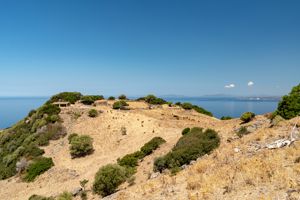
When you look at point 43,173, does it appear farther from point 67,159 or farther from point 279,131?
point 279,131

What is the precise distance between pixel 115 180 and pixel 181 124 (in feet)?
85.0

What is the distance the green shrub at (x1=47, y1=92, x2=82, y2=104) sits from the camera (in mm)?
66588

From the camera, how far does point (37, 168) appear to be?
113 feet

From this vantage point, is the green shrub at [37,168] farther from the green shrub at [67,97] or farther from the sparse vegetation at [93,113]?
the green shrub at [67,97]

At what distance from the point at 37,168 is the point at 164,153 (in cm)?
1754

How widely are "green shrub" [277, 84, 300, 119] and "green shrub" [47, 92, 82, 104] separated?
164 feet

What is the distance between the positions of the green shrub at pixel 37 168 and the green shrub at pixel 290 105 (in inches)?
1175

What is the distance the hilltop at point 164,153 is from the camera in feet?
33.2

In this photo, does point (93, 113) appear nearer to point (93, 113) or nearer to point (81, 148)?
point (93, 113)

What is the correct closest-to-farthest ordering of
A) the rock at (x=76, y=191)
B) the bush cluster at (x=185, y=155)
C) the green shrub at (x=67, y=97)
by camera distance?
the bush cluster at (x=185, y=155) < the rock at (x=76, y=191) < the green shrub at (x=67, y=97)

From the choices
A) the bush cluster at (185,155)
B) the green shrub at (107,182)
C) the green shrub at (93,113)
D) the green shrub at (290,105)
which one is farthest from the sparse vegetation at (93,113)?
the green shrub at (290,105)

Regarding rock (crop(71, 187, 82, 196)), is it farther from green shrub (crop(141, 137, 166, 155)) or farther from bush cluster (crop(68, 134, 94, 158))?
bush cluster (crop(68, 134, 94, 158))

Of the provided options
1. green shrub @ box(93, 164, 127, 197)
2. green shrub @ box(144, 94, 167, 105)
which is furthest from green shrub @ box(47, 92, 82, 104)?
green shrub @ box(93, 164, 127, 197)

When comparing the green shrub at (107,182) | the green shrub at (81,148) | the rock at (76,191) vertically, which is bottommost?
the rock at (76,191)
